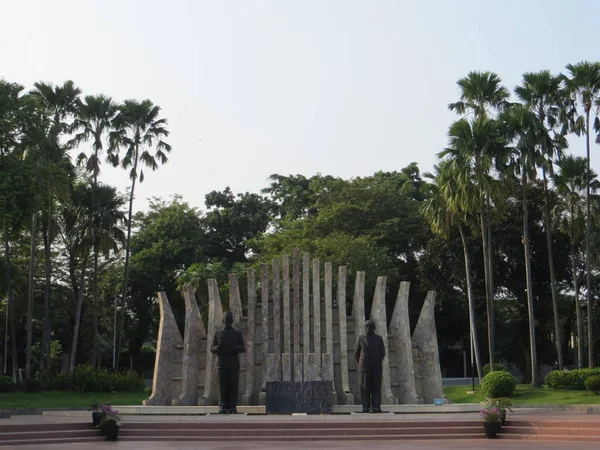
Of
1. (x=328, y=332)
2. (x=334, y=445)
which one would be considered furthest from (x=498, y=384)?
(x=334, y=445)

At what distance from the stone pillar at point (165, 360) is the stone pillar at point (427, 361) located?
6927mm

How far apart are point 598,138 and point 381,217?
1595 cm

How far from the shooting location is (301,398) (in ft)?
79.2

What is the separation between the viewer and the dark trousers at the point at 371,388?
2425 cm

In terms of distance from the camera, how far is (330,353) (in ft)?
88.2

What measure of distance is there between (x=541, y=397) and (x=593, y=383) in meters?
1.92

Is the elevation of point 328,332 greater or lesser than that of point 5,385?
greater

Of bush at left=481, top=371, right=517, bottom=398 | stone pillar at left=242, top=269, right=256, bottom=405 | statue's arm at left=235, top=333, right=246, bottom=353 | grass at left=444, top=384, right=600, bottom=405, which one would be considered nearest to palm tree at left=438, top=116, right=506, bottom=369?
grass at left=444, top=384, right=600, bottom=405

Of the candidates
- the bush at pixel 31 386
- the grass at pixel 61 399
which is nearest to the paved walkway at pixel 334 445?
the grass at pixel 61 399

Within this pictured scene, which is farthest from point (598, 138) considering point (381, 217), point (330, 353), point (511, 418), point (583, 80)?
point (511, 418)

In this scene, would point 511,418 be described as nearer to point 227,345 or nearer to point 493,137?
point 227,345

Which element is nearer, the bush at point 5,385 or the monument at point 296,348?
the monument at point 296,348

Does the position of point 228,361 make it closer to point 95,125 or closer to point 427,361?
point 427,361

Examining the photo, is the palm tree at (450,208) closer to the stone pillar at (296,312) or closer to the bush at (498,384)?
the bush at (498,384)
